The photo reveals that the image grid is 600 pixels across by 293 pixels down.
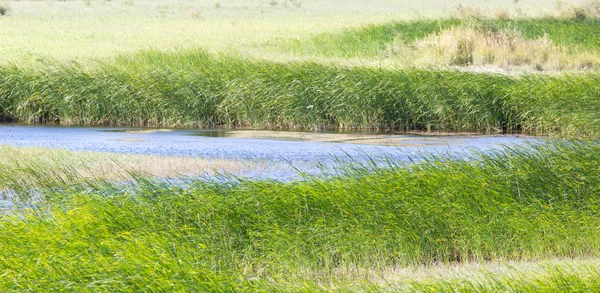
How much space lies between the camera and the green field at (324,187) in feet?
34.8

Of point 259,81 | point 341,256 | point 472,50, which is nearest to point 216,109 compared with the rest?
point 259,81

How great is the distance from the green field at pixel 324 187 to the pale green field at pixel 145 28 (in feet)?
11.0

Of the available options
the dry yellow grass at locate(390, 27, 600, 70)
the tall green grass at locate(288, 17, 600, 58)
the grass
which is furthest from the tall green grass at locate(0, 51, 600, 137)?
the tall green grass at locate(288, 17, 600, 58)

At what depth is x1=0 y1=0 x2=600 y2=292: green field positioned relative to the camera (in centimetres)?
1061

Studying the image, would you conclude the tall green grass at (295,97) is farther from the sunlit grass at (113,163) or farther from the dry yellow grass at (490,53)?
the dry yellow grass at (490,53)

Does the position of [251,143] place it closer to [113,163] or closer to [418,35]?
[113,163]

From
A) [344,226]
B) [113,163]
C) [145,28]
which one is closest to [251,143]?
[113,163]

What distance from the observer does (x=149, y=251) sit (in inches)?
411

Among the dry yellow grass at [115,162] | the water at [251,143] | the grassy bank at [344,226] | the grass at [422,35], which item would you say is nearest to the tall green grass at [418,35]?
the grass at [422,35]

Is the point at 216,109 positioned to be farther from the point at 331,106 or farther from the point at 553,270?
the point at 553,270

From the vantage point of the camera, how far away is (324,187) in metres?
13.4

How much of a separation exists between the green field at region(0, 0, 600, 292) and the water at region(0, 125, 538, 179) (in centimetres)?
120

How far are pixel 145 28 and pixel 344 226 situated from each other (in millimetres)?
54424

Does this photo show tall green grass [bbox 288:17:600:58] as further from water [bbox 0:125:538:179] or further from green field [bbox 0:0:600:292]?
water [bbox 0:125:538:179]
